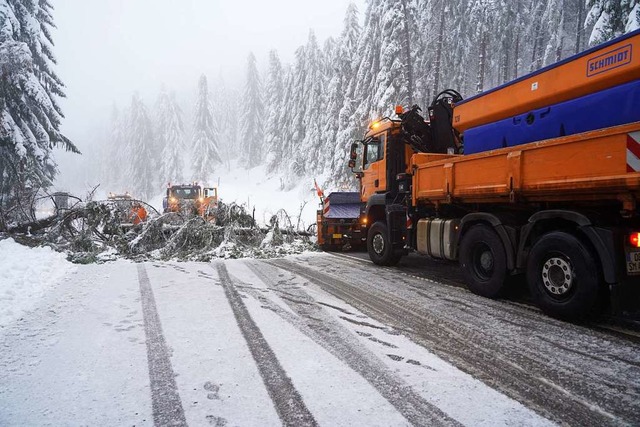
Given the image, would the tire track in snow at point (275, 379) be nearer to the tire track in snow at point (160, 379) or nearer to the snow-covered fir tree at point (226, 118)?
the tire track in snow at point (160, 379)

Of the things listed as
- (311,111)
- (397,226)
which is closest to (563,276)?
(397,226)

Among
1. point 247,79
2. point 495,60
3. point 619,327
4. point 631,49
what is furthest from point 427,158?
point 247,79

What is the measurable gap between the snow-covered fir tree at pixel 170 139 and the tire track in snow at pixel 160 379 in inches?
2103

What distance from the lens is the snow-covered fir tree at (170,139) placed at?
5547 centimetres

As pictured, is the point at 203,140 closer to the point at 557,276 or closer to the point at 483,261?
the point at 483,261

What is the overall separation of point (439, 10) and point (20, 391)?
29850mm

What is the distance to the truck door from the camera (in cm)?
883

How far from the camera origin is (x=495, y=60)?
37.0 meters

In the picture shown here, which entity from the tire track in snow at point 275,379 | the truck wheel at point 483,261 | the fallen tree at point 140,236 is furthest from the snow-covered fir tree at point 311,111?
the tire track in snow at point 275,379

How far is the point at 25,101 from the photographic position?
47.3 ft

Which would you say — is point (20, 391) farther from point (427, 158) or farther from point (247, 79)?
point (247, 79)

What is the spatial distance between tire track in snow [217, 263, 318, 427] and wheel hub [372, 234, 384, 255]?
4458mm

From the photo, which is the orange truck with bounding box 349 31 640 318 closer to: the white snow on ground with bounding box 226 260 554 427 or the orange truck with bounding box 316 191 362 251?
the white snow on ground with bounding box 226 260 554 427

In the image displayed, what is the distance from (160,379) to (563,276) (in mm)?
4564
